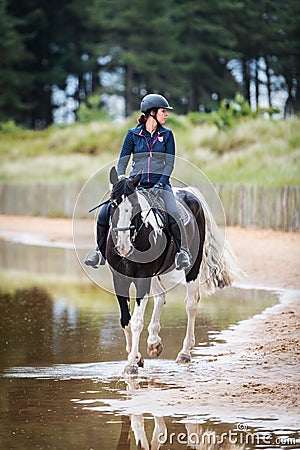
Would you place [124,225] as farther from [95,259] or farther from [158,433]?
[158,433]

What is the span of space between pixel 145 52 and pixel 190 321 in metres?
44.1

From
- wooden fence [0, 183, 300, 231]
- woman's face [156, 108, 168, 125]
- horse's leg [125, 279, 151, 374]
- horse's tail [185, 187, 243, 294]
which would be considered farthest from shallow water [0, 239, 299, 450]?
wooden fence [0, 183, 300, 231]

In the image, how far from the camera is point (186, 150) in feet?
124

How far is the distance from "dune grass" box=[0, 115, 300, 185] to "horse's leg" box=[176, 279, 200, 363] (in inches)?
743

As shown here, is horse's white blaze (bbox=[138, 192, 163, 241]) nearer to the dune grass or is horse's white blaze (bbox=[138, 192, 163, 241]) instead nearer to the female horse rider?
the female horse rider

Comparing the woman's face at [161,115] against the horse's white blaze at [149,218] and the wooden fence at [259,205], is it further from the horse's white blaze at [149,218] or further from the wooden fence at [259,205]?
the wooden fence at [259,205]

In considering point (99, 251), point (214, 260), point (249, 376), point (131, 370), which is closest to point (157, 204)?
point (99, 251)

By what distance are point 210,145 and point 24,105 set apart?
2174cm

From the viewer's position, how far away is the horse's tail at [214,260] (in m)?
10.8

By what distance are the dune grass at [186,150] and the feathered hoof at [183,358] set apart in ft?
64.7

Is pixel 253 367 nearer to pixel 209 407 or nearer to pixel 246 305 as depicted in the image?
pixel 209 407

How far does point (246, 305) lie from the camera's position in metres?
13.6

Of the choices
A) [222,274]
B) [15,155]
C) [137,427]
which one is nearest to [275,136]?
[15,155]

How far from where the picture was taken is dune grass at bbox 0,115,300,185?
32688 millimetres
